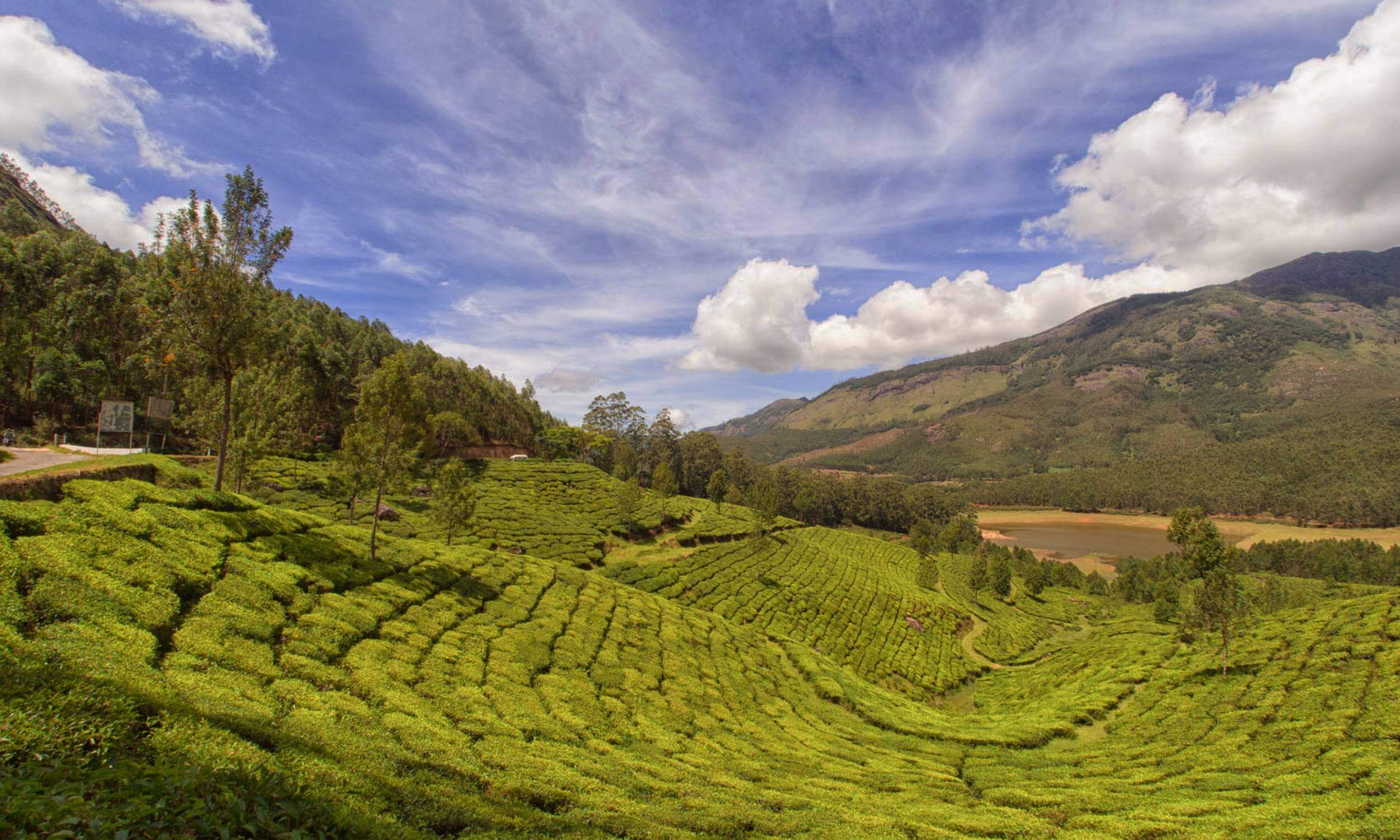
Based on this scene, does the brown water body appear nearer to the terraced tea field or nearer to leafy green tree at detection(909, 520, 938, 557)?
leafy green tree at detection(909, 520, 938, 557)

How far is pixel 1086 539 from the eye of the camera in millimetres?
158000

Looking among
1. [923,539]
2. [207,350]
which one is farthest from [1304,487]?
[207,350]

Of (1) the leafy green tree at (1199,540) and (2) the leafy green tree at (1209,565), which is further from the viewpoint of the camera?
(1) the leafy green tree at (1199,540)

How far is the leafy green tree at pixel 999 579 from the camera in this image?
281 ft

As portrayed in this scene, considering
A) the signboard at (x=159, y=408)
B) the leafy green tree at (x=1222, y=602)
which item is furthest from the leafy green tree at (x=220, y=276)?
the leafy green tree at (x=1222, y=602)

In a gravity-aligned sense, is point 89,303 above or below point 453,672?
above

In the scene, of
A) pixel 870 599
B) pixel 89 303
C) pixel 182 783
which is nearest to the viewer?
pixel 182 783

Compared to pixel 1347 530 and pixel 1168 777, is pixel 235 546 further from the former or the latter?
pixel 1347 530

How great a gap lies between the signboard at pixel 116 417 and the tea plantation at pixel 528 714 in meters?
15.9

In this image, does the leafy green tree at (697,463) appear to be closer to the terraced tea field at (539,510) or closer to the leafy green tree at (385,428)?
the terraced tea field at (539,510)

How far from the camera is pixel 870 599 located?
5791cm

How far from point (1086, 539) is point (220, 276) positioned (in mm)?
199685

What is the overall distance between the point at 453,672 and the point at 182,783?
1190 cm

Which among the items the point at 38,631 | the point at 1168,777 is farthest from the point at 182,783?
the point at 1168,777
